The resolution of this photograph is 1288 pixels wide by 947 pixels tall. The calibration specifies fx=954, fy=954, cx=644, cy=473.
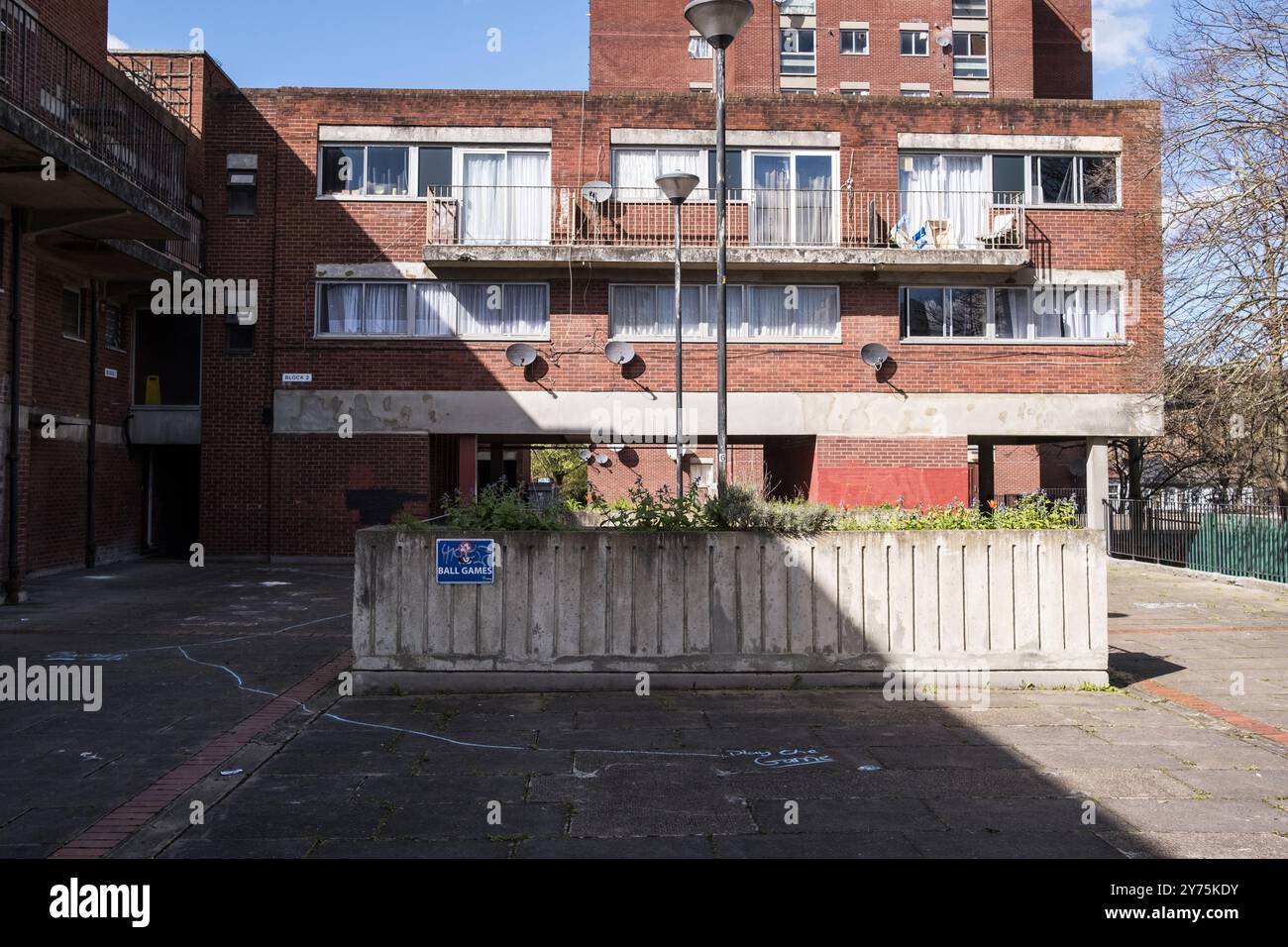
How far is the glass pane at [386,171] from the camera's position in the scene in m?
21.3

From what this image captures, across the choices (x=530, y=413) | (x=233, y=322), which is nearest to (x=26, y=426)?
(x=233, y=322)

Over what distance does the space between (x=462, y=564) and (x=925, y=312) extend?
54.0 ft

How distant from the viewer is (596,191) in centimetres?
2083

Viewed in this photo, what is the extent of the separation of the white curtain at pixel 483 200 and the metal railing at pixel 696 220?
2 centimetres

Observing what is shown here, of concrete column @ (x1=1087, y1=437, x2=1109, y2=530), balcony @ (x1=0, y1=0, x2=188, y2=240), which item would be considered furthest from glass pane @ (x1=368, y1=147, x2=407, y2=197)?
concrete column @ (x1=1087, y1=437, x2=1109, y2=530)

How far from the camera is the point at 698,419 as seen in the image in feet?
68.8

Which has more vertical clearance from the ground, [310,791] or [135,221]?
[135,221]

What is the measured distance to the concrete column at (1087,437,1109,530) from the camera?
22000mm

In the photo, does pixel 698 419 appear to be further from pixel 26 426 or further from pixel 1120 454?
pixel 1120 454

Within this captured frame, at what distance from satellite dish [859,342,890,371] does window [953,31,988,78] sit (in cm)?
2801

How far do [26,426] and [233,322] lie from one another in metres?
6.86

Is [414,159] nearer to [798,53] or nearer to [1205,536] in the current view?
[1205,536]

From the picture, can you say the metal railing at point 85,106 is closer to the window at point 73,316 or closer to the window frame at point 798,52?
the window at point 73,316

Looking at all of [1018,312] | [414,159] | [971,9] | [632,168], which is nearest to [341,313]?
[414,159]
